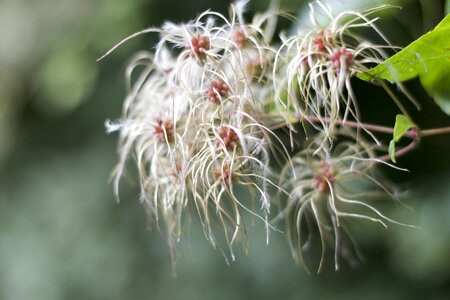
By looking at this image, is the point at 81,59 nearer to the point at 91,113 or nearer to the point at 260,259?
the point at 91,113

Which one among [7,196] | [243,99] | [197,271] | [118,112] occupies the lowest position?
[197,271]

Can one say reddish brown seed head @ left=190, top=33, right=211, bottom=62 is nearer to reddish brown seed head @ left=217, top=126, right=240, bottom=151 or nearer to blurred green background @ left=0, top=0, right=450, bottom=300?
reddish brown seed head @ left=217, top=126, right=240, bottom=151

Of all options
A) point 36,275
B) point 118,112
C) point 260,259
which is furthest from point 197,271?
point 36,275

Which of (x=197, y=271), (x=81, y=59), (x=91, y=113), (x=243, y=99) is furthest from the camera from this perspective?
(x=91, y=113)

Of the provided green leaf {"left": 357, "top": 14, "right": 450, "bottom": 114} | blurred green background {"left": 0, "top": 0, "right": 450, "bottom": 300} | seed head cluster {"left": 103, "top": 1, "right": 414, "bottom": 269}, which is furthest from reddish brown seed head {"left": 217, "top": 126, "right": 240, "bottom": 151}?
blurred green background {"left": 0, "top": 0, "right": 450, "bottom": 300}

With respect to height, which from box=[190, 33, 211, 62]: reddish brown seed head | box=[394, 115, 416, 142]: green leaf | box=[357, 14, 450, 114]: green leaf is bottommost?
box=[394, 115, 416, 142]: green leaf

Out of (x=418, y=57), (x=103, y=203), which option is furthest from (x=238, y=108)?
(x=103, y=203)

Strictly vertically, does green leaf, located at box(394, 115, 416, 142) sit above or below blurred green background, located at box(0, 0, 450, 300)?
above
